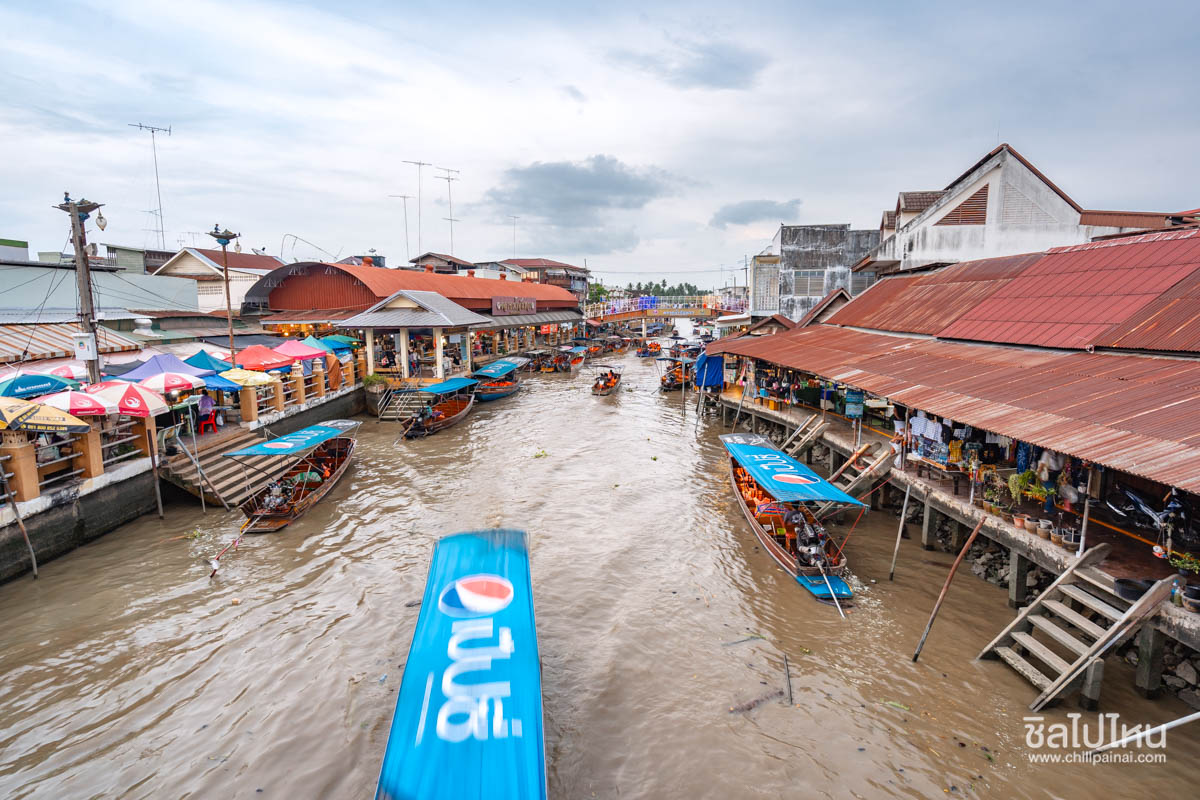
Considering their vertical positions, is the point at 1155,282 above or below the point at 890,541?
above

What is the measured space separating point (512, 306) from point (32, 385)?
32980mm

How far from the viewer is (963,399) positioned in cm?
1152

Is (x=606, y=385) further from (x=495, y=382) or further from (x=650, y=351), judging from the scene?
(x=650, y=351)

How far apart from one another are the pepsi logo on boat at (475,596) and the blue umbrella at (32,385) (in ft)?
43.1

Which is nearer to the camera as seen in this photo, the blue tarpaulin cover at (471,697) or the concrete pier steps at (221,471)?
the blue tarpaulin cover at (471,697)

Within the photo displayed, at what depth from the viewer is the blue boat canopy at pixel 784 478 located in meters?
12.0

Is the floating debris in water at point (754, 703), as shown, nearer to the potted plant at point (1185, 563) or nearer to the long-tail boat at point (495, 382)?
the potted plant at point (1185, 563)

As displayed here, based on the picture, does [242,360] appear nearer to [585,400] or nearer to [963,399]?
[585,400]

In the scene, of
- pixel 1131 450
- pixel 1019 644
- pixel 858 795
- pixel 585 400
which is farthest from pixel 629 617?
pixel 585 400

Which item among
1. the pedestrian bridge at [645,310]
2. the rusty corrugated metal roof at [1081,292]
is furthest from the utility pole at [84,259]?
the pedestrian bridge at [645,310]

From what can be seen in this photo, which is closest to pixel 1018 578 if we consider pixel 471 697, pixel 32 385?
pixel 471 697

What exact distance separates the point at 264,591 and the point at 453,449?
1153cm

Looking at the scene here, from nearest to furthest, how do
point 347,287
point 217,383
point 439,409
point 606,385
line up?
point 217,383 → point 439,409 → point 606,385 → point 347,287

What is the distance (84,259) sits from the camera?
1538cm
